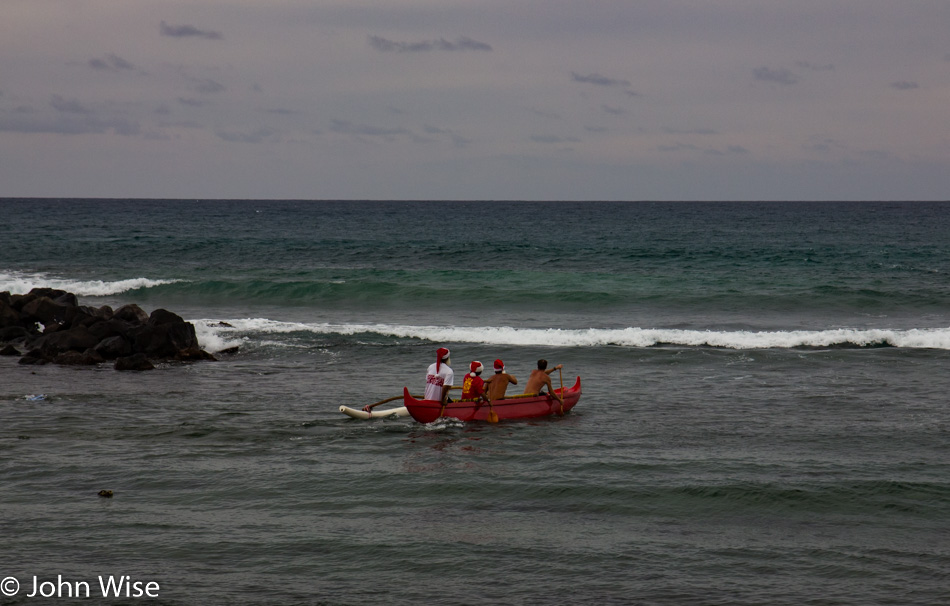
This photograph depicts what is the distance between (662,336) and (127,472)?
17.5m

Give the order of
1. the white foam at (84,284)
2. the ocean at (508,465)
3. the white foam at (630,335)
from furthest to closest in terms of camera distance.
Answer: the white foam at (84,284) < the white foam at (630,335) < the ocean at (508,465)

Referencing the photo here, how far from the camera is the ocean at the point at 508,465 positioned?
976 cm

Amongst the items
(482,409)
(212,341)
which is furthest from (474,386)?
(212,341)

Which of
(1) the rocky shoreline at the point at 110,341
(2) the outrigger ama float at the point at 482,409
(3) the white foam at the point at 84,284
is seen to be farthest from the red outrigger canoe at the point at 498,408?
(3) the white foam at the point at 84,284

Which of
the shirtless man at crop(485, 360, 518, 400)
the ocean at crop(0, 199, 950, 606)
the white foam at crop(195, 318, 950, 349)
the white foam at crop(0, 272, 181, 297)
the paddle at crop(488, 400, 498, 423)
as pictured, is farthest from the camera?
the white foam at crop(0, 272, 181, 297)

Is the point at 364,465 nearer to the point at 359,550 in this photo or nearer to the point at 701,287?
the point at 359,550

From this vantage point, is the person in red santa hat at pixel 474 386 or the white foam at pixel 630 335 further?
the white foam at pixel 630 335

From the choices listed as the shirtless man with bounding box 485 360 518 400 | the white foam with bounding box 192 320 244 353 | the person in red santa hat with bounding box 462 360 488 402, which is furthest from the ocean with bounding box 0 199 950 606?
the shirtless man with bounding box 485 360 518 400

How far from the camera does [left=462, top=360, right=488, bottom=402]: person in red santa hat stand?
1728 cm

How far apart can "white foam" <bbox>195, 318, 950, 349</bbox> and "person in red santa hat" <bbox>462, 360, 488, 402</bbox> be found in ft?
30.0

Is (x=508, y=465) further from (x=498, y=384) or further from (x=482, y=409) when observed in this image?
(x=498, y=384)

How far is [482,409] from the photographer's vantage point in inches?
679

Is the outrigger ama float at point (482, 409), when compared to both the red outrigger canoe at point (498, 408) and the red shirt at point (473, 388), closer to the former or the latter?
the red outrigger canoe at point (498, 408)

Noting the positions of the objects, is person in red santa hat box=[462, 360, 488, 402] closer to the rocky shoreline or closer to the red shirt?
the red shirt
